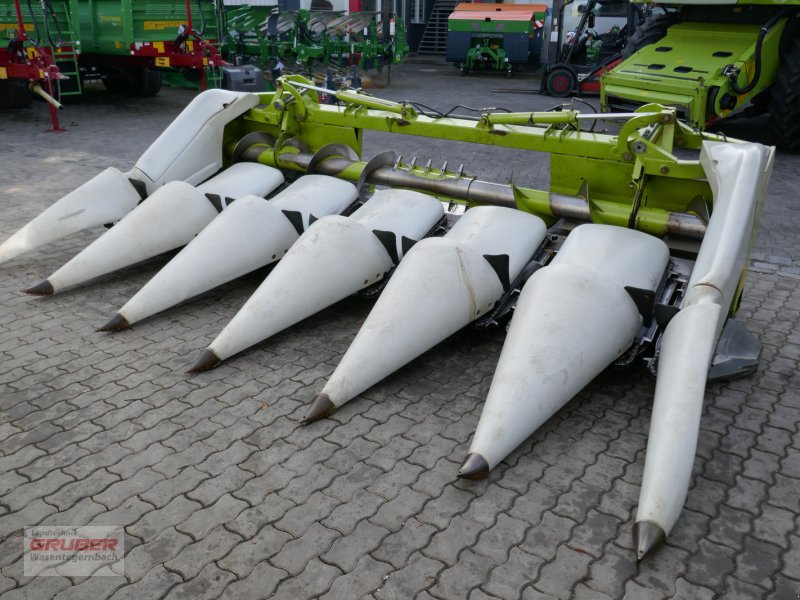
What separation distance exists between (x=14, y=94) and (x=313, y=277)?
30.8 ft

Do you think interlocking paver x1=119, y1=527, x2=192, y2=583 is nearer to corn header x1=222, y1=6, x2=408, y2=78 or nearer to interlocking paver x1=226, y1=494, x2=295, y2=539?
interlocking paver x1=226, y1=494, x2=295, y2=539

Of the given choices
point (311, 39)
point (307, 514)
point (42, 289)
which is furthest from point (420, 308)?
point (311, 39)

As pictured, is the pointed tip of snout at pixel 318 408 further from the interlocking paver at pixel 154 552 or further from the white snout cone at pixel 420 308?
the interlocking paver at pixel 154 552

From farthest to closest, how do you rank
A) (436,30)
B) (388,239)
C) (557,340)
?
(436,30) < (388,239) < (557,340)

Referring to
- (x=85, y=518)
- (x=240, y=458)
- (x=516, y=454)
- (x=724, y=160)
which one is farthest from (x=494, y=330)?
(x=85, y=518)

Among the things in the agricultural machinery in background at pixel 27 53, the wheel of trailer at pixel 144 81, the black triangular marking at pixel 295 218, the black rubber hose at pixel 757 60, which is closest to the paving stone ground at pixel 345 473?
the black triangular marking at pixel 295 218

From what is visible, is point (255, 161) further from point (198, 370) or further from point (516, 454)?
point (516, 454)

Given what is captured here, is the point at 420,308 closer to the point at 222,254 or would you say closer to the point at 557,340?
the point at 557,340

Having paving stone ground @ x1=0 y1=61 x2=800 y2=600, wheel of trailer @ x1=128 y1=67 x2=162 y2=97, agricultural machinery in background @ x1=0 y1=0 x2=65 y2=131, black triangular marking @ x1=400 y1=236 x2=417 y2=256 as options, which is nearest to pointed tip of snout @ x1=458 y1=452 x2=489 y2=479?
paving stone ground @ x1=0 y1=61 x2=800 y2=600

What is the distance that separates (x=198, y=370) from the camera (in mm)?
3217

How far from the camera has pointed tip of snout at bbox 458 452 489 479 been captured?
241 centimetres

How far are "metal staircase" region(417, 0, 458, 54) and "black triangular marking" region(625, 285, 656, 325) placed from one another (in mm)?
18326

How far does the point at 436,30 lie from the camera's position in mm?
20328

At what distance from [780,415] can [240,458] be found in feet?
7.42
